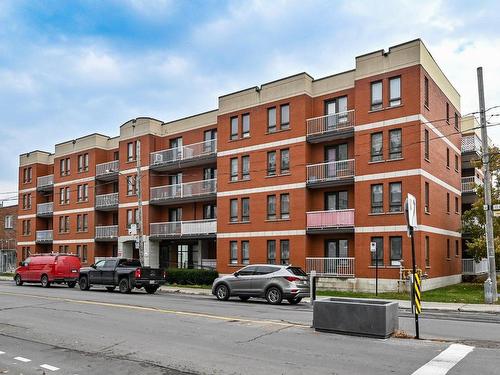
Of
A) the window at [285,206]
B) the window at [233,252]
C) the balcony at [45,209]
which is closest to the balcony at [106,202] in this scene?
the balcony at [45,209]

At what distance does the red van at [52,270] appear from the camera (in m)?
30.3

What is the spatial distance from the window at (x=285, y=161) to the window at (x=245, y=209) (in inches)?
124

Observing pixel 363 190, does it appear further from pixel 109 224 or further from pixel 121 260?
pixel 109 224

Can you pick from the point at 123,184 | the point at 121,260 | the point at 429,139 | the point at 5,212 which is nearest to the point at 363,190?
the point at 429,139

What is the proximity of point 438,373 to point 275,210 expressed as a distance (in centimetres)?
2296

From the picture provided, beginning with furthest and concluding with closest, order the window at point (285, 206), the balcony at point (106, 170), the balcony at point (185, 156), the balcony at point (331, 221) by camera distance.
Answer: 1. the balcony at point (106, 170)
2. the balcony at point (185, 156)
3. the window at point (285, 206)
4. the balcony at point (331, 221)

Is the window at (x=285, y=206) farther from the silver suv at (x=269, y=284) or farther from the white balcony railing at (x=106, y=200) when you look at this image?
the white balcony railing at (x=106, y=200)

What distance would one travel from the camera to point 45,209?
49375 millimetres

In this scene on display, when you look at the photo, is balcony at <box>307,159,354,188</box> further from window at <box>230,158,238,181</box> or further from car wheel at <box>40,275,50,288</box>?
car wheel at <box>40,275,50,288</box>

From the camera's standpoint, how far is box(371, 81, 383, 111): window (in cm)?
2703

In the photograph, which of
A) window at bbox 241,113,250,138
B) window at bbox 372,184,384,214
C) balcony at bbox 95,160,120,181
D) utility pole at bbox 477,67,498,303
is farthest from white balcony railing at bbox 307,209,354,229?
balcony at bbox 95,160,120,181

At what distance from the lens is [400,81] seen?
2638 cm

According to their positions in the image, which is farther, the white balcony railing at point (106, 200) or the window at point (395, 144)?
the white balcony railing at point (106, 200)

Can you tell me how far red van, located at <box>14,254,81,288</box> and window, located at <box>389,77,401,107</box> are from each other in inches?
777
